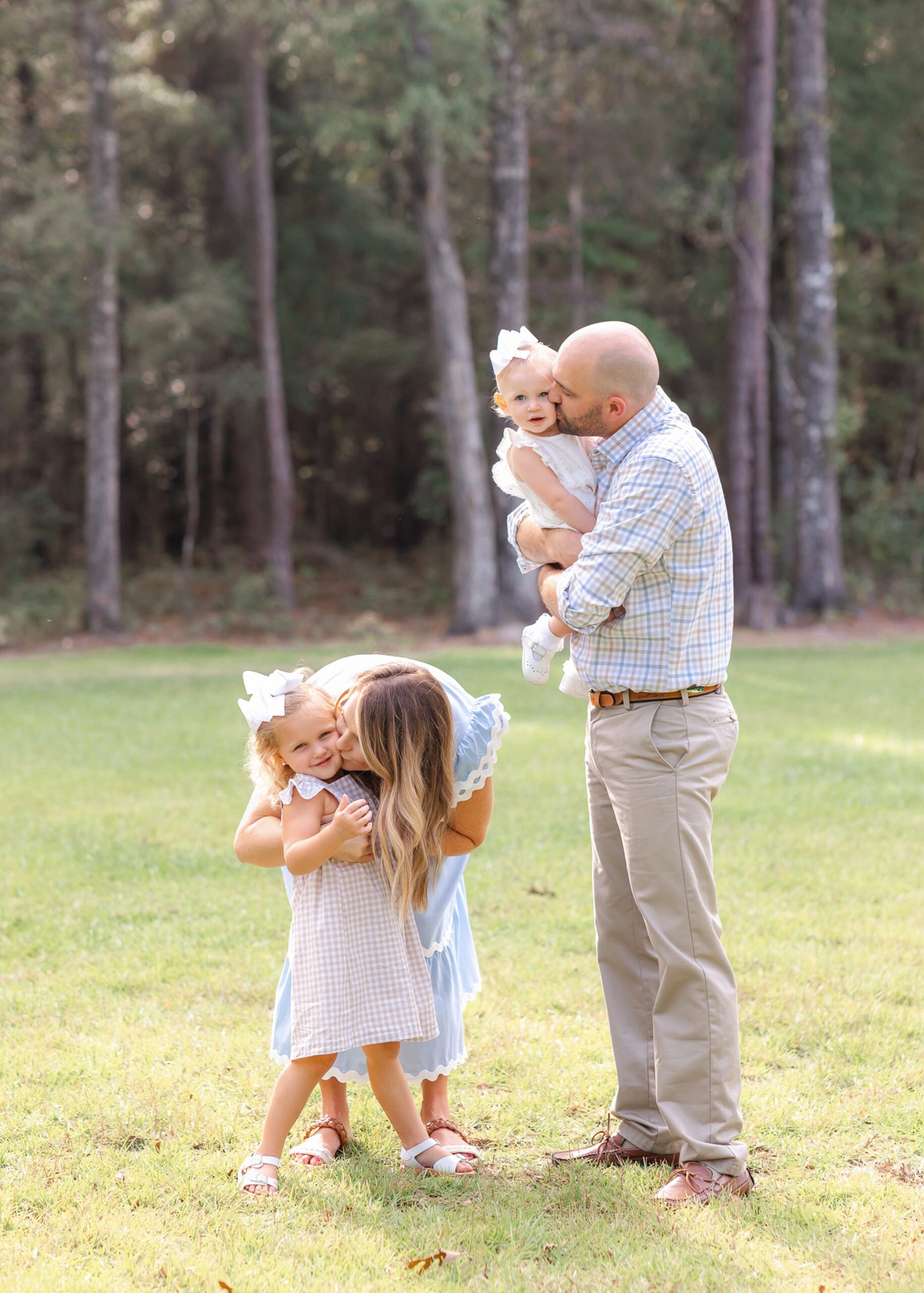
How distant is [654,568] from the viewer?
120 inches

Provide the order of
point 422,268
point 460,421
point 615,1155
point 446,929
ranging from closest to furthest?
point 615,1155, point 446,929, point 460,421, point 422,268

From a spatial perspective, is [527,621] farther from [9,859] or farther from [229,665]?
[9,859]

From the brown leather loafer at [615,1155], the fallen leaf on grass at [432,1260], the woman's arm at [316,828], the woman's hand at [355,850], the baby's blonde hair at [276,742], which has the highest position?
the baby's blonde hair at [276,742]

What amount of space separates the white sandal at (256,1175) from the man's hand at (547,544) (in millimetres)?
1627

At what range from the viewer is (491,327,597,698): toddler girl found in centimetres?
305

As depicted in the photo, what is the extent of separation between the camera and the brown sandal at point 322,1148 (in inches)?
133

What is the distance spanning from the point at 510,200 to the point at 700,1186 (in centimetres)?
1670

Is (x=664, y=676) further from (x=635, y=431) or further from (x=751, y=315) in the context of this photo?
(x=751, y=315)

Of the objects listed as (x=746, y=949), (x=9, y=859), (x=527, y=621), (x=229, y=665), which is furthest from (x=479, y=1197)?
(x=527, y=621)

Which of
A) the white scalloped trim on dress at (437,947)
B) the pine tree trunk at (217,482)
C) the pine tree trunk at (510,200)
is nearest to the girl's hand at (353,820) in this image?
the white scalloped trim on dress at (437,947)

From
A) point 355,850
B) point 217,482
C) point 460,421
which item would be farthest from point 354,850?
point 217,482

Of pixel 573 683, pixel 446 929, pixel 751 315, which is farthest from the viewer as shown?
pixel 751 315

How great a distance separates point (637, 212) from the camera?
22.7m

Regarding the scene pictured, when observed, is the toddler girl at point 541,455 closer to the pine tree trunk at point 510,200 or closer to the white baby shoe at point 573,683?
the white baby shoe at point 573,683
